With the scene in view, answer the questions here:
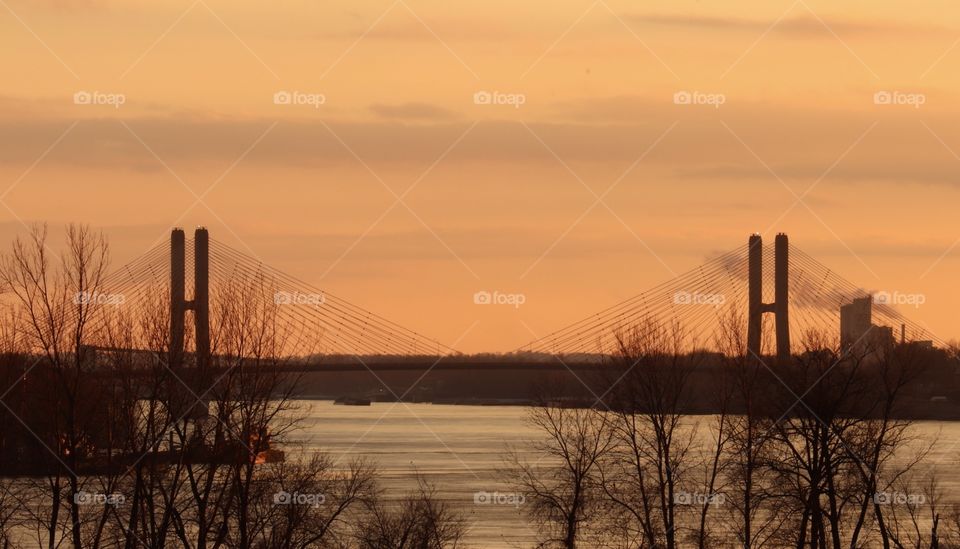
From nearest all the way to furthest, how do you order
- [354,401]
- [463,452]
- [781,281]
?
1. [781,281]
2. [463,452]
3. [354,401]

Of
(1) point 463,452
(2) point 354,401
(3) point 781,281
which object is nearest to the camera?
(3) point 781,281

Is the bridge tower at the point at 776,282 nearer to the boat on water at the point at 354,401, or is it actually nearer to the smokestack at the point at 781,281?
the smokestack at the point at 781,281

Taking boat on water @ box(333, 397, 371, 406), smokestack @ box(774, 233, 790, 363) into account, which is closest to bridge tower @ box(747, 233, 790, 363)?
smokestack @ box(774, 233, 790, 363)

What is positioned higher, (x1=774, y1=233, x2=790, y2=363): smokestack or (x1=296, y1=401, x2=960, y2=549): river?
(x1=774, y1=233, x2=790, y2=363): smokestack

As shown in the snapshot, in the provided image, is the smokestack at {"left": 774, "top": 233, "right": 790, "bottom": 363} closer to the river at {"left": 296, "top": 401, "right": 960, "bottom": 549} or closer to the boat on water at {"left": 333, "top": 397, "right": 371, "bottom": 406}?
the river at {"left": 296, "top": 401, "right": 960, "bottom": 549}

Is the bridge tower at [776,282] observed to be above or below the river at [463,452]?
above

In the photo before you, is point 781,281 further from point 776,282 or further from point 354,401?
point 354,401

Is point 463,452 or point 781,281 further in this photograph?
point 463,452

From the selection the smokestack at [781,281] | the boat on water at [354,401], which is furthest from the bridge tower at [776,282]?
the boat on water at [354,401]

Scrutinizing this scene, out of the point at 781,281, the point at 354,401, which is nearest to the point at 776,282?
the point at 781,281

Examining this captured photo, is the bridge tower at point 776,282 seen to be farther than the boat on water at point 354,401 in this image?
No

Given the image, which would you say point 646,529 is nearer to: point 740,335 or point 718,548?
point 718,548

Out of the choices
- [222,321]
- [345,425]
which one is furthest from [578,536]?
[345,425]

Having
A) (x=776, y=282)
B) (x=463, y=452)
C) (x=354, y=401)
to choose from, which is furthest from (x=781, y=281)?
(x=354, y=401)
